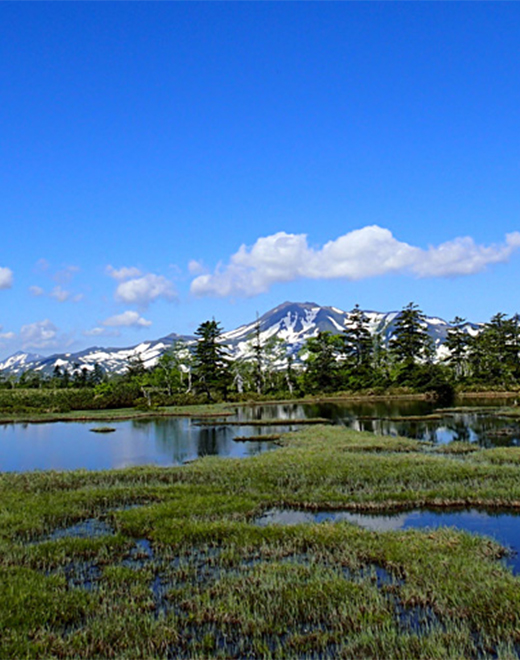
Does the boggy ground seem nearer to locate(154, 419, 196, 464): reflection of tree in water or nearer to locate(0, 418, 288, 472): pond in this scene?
locate(0, 418, 288, 472): pond

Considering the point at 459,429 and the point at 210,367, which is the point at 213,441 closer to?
the point at 459,429

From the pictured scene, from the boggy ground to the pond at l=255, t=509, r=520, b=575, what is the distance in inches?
26.7

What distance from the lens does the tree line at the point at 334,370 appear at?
7650cm

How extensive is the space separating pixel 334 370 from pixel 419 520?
75.0 metres

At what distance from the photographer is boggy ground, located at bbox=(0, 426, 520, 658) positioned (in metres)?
8.16

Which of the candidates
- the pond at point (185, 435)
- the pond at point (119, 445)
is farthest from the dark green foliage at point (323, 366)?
the pond at point (119, 445)

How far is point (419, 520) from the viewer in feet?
51.3

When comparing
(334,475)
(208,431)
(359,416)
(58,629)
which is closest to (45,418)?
(208,431)

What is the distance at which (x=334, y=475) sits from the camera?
21.0 metres

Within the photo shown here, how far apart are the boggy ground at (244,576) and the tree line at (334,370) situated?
53264 mm

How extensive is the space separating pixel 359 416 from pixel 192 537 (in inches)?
1562

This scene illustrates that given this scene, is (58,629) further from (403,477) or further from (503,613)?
(403,477)

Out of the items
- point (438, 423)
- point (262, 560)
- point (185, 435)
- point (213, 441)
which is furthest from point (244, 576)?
point (438, 423)

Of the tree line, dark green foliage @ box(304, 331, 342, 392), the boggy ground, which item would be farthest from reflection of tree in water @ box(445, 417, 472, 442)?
dark green foliage @ box(304, 331, 342, 392)
